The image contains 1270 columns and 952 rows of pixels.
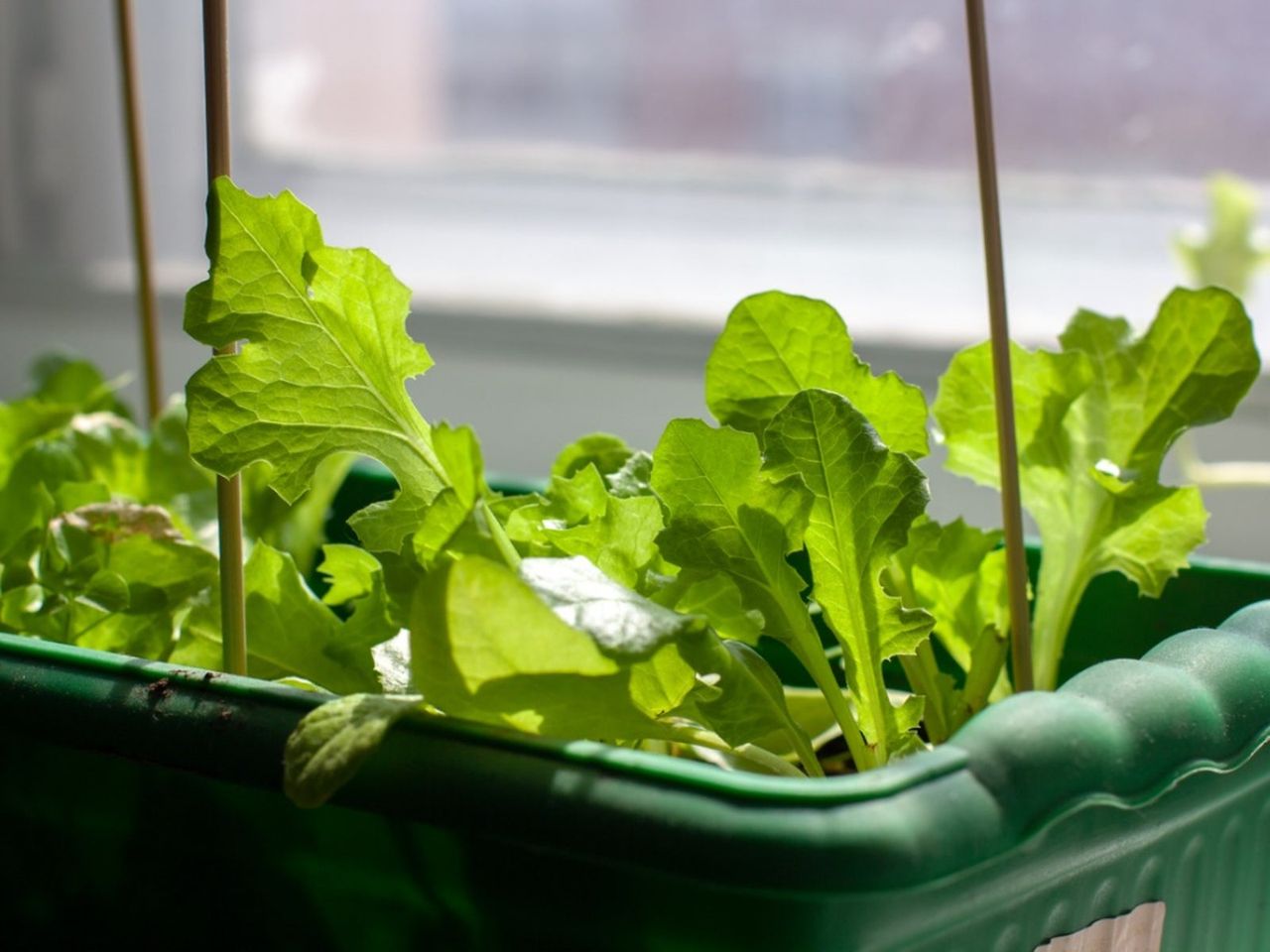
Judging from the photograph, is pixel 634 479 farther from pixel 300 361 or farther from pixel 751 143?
pixel 751 143

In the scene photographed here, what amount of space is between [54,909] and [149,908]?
0.09 feet

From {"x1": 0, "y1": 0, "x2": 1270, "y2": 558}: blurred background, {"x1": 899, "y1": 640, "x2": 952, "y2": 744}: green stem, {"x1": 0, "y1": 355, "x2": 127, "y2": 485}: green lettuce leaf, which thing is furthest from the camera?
{"x1": 0, "y1": 0, "x2": 1270, "y2": 558}: blurred background

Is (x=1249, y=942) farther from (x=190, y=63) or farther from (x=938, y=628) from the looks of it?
(x=190, y=63)

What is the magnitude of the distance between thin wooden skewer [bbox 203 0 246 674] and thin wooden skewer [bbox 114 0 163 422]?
0.11 m

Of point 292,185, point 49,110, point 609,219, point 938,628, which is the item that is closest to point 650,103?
point 609,219

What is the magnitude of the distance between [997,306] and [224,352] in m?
0.13

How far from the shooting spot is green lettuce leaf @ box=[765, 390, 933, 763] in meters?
0.24

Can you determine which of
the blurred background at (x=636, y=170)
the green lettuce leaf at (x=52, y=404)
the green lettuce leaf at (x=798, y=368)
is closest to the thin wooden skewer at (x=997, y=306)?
the green lettuce leaf at (x=798, y=368)

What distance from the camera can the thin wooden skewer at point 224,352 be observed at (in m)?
0.25

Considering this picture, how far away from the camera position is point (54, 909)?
0.87 ft

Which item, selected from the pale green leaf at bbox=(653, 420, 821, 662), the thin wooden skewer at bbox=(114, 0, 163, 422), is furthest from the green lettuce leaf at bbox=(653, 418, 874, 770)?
the thin wooden skewer at bbox=(114, 0, 163, 422)

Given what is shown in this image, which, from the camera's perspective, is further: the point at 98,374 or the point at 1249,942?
the point at 98,374

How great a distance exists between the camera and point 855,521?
0.25m

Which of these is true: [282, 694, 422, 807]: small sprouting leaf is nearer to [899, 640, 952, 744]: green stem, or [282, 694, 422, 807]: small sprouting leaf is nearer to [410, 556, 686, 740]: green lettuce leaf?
[410, 556, 686, 740]: green lettuce leaf
